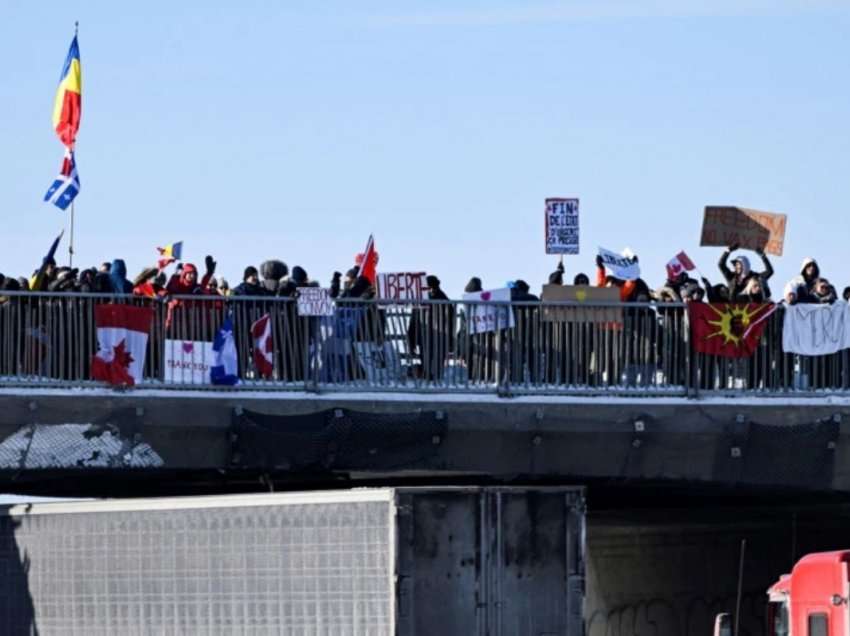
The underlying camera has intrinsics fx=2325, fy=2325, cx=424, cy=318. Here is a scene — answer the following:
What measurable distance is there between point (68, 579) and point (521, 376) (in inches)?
283

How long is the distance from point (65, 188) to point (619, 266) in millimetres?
7754

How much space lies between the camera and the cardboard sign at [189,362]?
93.4 ft

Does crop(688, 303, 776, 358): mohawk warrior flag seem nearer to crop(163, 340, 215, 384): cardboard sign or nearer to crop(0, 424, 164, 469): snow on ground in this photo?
crop(163, 340, 215, 384): cardboard sign

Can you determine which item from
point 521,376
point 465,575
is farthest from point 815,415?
point 465,575

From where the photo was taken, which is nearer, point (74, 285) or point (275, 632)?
point (275, 632)

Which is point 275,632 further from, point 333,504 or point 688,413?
point 688,413

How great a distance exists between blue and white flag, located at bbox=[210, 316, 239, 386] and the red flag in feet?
11.1

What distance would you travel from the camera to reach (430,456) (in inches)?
1138

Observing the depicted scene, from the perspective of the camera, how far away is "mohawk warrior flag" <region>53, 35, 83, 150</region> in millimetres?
32625

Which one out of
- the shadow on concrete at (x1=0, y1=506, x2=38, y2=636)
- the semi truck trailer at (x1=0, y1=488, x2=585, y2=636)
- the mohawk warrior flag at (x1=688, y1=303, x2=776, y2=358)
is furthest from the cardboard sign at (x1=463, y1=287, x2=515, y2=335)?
the shadow on concrete at (x1=0, y1=506, x2=38, y2=636)

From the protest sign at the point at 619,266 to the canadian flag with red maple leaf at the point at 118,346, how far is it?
604 cm

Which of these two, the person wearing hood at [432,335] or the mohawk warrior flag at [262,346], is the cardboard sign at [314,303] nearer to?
the mohawk warrior flag at [262,346]

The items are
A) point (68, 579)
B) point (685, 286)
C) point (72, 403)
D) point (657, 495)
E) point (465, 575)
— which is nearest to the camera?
point (465, 575)

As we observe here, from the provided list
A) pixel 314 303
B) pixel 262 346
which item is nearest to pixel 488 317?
pixel 314 303
